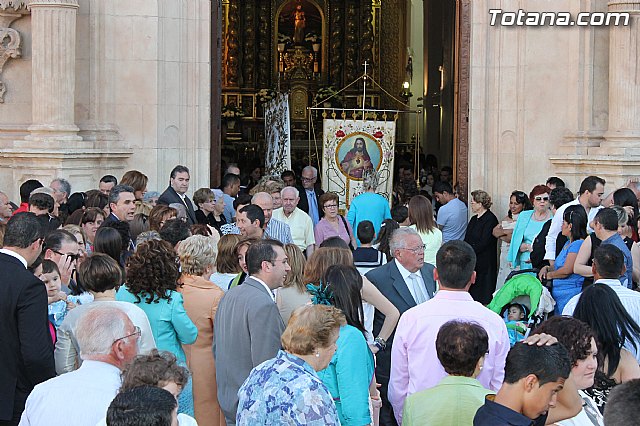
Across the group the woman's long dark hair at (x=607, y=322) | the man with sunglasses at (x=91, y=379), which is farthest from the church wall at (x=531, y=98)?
the man with sunglasses at (x=91, y=379)

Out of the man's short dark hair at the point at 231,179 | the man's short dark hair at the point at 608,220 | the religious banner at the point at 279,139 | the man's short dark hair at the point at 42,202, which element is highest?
the religious banner at the point at 279,139

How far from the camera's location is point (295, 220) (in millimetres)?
11078

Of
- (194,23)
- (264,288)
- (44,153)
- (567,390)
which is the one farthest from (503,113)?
(567,390)

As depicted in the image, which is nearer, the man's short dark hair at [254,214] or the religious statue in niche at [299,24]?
the man's short dark hair at [254,214]

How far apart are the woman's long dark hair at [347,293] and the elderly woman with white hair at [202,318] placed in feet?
3.31

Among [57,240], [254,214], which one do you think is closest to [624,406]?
[57,240]

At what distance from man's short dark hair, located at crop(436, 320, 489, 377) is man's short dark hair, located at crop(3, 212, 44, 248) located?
2315 millimetres

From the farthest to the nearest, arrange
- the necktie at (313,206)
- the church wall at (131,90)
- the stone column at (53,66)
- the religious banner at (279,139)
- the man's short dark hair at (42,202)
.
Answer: the religious banner at (279,139), the church wall at (131,90), the necktie at (313,206), the stone column at (53,66), the man's short dark hair at (42,202)

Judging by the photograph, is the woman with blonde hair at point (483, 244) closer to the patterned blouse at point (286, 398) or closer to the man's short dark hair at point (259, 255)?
the man's short dark hair at point (259, 255)

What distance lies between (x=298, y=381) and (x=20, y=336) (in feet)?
5.73

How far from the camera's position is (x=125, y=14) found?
13.5 meters

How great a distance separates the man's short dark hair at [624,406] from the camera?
10.5ft

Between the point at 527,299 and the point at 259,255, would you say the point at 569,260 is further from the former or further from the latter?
the point at 259,255

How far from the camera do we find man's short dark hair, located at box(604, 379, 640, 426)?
3205 mm
